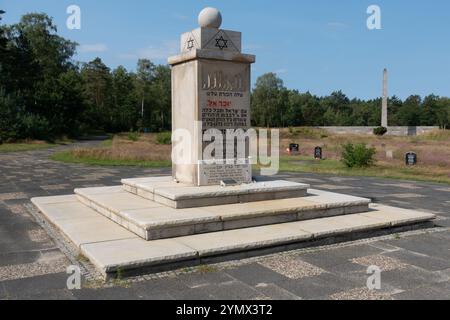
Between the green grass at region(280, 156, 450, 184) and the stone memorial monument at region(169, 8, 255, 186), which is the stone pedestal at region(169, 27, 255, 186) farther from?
the green grass at region(280, 156, 450, 184)

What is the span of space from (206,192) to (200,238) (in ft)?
4.54

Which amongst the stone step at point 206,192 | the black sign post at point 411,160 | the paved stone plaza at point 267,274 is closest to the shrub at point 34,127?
the black sign post at point 411,160

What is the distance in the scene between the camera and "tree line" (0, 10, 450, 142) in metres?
47.5

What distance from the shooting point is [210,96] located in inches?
323

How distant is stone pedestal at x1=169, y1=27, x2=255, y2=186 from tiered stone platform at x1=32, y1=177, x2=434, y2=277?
0.49 m

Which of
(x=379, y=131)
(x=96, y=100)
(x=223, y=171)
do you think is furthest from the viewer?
(x=96, y=100)

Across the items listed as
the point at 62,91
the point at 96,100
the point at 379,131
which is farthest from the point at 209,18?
the point at 96,100

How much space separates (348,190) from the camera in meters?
12.2

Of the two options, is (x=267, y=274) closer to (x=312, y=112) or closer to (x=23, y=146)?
(x=23, y=146)

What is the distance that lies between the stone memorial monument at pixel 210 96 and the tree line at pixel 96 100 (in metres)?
35.5

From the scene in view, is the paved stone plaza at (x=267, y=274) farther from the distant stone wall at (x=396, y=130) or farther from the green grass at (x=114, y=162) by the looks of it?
the distant stone wall at (x=396, y=130)

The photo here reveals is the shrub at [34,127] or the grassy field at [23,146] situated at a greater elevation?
the shrub at [34,127]

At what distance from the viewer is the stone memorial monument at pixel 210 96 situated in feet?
26.7
